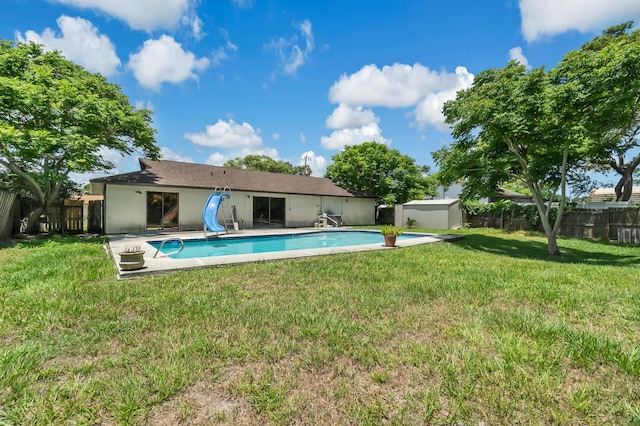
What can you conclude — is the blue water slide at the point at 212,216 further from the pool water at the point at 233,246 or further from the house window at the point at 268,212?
the house window at the point at 268,212

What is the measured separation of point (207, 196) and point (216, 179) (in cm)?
159

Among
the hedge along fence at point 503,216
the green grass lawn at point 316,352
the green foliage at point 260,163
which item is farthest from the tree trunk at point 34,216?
the green foliage at point 260,163

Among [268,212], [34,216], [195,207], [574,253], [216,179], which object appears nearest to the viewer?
[574,253]

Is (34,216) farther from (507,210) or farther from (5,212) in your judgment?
(507,210)

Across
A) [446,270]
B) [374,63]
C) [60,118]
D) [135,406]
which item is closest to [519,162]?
[446,270]

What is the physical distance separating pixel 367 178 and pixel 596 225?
48.5 ft

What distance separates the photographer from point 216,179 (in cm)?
1706

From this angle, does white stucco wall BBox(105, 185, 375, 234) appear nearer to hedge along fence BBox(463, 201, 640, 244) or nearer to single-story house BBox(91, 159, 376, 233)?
single-story house BBox(91, 159, 376, 233)

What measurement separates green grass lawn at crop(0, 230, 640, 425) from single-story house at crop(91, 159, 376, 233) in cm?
959

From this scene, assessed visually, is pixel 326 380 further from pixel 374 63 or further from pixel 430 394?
pixel 374 63

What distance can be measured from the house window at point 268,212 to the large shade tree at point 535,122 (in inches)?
431

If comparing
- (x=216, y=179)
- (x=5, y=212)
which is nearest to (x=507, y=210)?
(x=216, y=179)

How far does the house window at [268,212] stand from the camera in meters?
18.5

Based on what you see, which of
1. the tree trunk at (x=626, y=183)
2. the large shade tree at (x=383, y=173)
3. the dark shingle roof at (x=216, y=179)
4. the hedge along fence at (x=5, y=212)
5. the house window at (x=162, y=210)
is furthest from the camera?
the large shade tree at (x=383, y=173)
